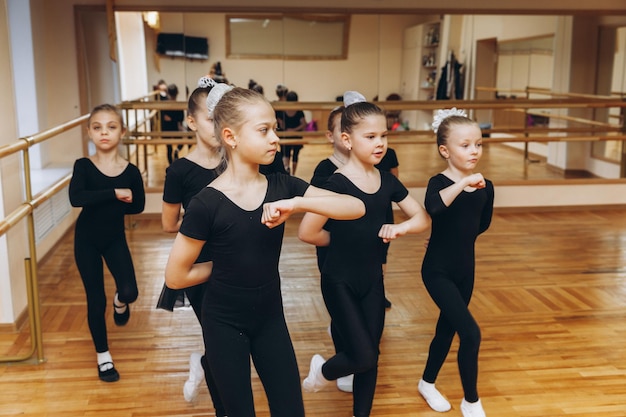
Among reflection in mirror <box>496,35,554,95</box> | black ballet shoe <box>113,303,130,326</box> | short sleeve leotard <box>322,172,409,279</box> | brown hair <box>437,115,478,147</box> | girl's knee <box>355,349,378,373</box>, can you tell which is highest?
reflection in mirror <box>496,35,554,95</box>

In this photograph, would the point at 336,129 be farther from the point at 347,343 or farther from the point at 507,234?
the point at 507,234

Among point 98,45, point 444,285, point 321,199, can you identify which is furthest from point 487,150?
point 321,199

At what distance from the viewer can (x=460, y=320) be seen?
2.79 m

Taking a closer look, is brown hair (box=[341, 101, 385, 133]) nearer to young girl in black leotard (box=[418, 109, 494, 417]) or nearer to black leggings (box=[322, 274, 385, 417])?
young girl in black leotard (box=[418, 109, 494, 417])

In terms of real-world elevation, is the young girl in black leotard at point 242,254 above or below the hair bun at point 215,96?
below

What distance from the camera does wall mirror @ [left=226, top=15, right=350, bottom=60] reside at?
7160 mm

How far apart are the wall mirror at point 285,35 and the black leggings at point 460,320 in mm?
4782

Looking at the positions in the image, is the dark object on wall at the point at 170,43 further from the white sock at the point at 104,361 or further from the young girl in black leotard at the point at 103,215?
the white sock at the point at 104,361

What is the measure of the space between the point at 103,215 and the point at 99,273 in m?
0.28

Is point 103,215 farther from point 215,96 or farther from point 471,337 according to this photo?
point 471,337

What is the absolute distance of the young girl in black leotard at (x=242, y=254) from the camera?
6.80 feet

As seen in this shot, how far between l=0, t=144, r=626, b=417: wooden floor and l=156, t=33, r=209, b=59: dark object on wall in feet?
7.16

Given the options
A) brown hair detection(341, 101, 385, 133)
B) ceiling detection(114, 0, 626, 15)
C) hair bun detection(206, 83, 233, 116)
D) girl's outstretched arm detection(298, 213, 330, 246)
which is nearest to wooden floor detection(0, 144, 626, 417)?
girl's outstretched arm detection(298, 213, 330, 246)

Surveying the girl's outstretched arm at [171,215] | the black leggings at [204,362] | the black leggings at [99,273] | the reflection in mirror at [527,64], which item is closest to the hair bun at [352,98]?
the girl's outstretched arm at [171,215]
